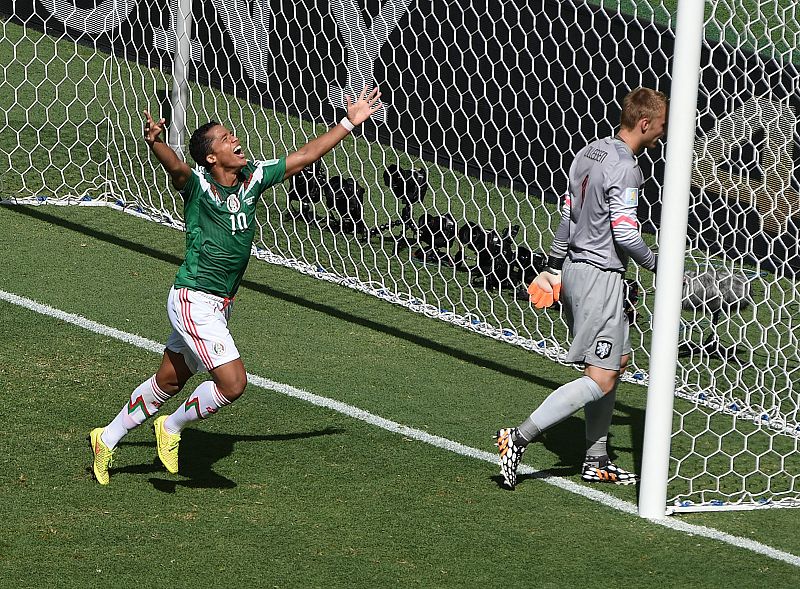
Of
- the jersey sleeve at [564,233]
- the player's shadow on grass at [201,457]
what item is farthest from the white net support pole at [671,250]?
the player's shadow on grass at [201,457]

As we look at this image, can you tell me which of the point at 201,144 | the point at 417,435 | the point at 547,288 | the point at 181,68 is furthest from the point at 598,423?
the point at 181,68

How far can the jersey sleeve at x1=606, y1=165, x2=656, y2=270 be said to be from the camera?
5.07 metres

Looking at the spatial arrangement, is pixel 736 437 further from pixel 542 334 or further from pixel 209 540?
pixel 209 540

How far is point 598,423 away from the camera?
5.45 meters

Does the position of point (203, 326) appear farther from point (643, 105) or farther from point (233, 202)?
A: point (643, 105)

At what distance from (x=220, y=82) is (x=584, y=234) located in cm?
492

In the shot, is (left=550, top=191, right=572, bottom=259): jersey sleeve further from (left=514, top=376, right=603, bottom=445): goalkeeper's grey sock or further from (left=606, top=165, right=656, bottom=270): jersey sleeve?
(left=514, top=376, right=603, bottom=445): goalkeeper's grey sock

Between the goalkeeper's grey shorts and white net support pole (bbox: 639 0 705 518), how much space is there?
365 mm

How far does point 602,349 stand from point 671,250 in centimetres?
63

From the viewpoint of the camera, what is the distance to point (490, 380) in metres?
6.87

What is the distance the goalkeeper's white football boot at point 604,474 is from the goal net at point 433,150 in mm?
900

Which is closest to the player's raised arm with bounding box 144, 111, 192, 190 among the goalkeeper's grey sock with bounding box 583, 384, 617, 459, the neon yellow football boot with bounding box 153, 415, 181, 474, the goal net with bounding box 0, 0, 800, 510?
the neon yellow football boot with bounding box 153, 415, 181, 474


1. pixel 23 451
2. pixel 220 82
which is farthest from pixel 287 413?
pixel 220 82

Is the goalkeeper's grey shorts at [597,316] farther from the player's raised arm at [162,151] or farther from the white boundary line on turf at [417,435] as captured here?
the player's raised arm at [162,151]
